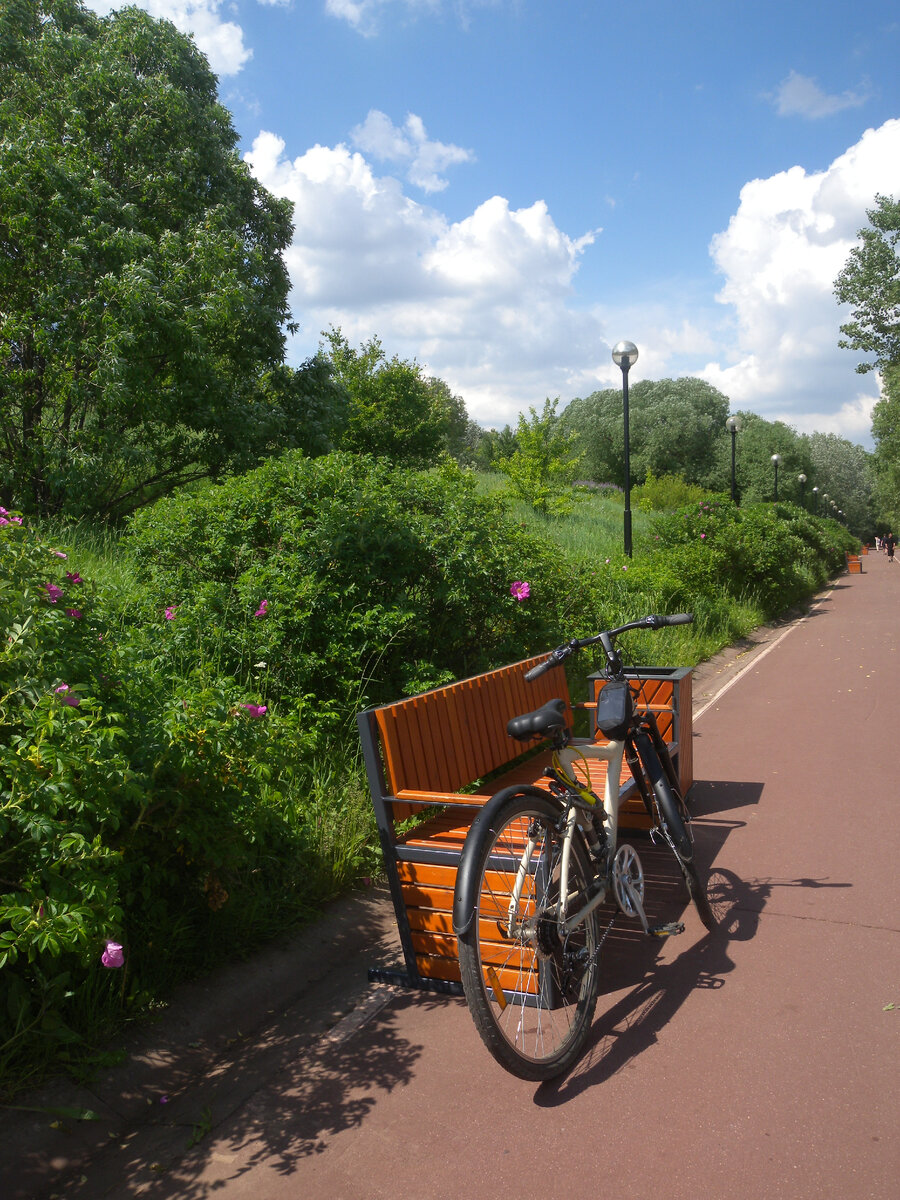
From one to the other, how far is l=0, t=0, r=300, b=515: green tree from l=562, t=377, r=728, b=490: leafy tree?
57032mm

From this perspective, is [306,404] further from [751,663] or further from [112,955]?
[112,955]

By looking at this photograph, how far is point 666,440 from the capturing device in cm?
7519

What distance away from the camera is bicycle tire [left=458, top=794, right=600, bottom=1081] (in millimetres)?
3074

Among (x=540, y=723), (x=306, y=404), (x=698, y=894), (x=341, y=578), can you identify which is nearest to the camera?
(x=540, y=723)

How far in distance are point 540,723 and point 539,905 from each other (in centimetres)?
62

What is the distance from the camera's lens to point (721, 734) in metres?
8.78

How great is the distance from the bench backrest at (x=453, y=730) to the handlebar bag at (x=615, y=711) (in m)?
0.16

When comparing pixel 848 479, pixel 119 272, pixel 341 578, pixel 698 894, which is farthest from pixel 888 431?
pixel 848 479

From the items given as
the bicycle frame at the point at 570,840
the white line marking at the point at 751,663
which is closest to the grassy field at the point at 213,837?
the bicycle frame at the point at 570,840

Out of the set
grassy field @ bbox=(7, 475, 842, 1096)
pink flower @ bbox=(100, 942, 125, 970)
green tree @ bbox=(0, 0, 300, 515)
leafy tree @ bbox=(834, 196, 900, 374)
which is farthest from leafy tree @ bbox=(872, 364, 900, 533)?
pink flower @ bbox=(100, 942, 125, 970)

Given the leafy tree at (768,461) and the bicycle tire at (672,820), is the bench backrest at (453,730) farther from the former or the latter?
the leafy tree at (768,461)

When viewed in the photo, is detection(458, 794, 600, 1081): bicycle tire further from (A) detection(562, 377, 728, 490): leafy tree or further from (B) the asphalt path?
(A) detection(562, 377, 728, 490): leafy tree

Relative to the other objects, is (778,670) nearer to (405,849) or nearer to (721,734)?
(721,734)

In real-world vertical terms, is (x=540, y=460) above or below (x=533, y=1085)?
above
